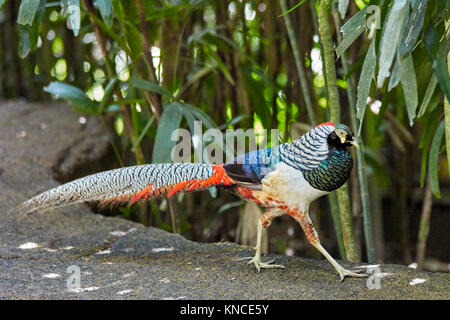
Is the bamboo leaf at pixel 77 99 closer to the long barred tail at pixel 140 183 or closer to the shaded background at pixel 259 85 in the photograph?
the shaded background at pixel 259 85

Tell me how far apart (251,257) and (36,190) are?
58.1 inches

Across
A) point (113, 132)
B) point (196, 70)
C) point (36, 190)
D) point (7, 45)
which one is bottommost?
point (36, 190)

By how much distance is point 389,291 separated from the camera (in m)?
2.19

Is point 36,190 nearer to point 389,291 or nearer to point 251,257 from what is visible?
point 251,257

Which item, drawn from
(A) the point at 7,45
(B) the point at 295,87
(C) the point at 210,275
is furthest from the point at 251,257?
(A) the point at 7,45

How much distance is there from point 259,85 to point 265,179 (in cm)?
142

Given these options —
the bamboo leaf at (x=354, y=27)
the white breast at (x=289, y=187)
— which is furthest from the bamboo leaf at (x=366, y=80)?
the white breast at (x=289, y=187)

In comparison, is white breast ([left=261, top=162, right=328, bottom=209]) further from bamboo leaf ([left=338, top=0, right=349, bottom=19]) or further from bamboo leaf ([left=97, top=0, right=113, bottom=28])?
bamboo leaf ([left=97, top=0, right=113, bottom=28])

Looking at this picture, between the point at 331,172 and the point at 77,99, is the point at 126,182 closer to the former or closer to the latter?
the point at 331,172

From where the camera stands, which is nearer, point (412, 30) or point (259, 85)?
point (412, 30)

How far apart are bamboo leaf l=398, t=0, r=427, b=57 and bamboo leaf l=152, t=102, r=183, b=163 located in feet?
4.24

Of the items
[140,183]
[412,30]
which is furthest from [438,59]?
[140,183]

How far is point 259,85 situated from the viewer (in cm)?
367

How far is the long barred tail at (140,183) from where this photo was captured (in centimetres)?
246
